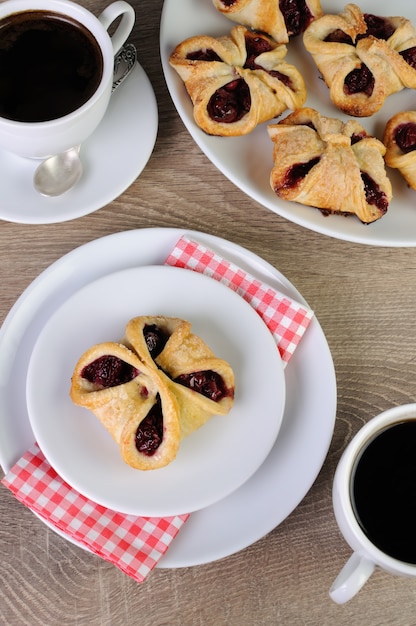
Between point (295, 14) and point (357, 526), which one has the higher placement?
point (295, 14)

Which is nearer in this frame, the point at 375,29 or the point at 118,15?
the point at 118,15

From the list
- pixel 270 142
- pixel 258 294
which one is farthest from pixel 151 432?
pixel 270 142

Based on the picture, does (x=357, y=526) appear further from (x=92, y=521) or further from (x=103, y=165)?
(x=103, y=165)

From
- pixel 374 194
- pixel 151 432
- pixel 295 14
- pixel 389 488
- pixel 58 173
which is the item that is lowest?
pixel 389 488

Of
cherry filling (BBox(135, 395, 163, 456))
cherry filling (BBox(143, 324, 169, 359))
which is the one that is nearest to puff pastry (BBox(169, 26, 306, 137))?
cherry filling (BBox(143, 324, 169, 359))

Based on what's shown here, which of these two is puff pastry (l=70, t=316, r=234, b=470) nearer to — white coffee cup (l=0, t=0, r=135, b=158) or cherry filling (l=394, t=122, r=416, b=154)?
white coffee cup (l=0, t=0, r=135, b=158)

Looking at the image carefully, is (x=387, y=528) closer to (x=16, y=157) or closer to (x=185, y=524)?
(x=185, y=524)
